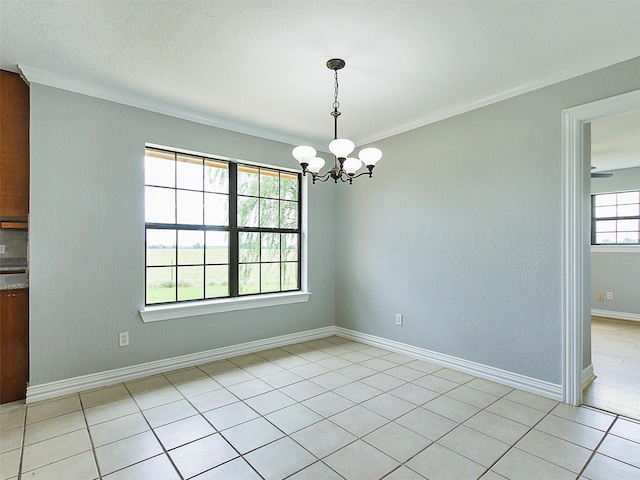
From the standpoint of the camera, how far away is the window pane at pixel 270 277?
420cm

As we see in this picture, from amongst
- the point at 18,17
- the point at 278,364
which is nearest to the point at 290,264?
the point at 278,364

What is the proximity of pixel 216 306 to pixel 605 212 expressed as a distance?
685cm

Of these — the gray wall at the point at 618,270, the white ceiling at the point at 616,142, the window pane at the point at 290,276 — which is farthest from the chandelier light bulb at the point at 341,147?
the gray wall at the point at 618,270

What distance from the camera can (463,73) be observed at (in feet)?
8.98

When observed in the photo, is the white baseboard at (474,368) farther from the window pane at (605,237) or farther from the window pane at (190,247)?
the window pane at (605,237)

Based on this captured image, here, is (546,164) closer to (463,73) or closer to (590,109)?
(590,109)

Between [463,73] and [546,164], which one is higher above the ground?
[463,73]

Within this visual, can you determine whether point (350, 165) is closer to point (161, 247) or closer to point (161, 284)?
Result: point (161, 247)

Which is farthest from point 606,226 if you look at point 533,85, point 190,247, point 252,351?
point 190,247

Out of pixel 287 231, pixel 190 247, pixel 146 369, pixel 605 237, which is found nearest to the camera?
pixel 146 369

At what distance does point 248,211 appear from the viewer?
409 cm

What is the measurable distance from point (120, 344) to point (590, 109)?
436cm

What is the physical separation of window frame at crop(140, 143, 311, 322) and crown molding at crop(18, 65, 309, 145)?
34 cm

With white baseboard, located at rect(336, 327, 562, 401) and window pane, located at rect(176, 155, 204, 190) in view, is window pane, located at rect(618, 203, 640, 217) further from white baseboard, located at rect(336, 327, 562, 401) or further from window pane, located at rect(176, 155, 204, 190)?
window pane, located at rect(176, 155, 204, 190)
